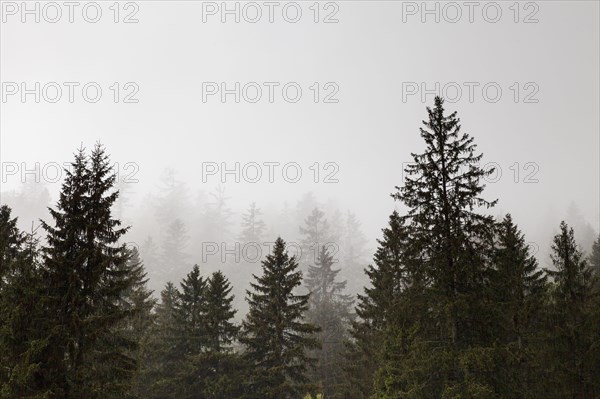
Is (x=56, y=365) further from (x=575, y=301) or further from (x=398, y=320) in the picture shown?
(x=575, y=301)

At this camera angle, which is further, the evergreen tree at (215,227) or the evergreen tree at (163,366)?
the evergreen tree at (215,227)

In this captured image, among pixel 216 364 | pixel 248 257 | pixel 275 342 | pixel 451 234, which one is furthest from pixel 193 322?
pixel 248 257

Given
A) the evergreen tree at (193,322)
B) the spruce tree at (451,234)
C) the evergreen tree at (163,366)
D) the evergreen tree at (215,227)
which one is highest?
the evergreen tree at (215,227)

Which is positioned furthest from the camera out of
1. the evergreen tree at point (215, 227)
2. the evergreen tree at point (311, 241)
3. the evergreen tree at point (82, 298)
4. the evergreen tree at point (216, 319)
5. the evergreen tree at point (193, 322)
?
the evergreen tree at point (215, 227)

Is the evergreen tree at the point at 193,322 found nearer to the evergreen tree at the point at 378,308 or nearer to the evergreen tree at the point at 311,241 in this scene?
the evergreen tree at the point at 378,308

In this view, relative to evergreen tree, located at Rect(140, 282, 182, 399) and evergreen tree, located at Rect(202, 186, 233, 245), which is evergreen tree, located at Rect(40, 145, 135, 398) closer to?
evergreen tree, located at Rect(140, 282, 182, 399)

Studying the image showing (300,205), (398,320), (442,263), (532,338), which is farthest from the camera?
(300,205)

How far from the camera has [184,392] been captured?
71.4 feet

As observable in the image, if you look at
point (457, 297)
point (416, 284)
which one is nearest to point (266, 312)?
point (416, 284)

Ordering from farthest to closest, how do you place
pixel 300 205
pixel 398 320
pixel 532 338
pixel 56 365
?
pixel 300 205 → pixel 532 338 → pixel 398 320 → pixel 56 365

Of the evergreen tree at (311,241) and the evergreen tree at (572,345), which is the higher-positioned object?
the evergreen tree at (311,241)

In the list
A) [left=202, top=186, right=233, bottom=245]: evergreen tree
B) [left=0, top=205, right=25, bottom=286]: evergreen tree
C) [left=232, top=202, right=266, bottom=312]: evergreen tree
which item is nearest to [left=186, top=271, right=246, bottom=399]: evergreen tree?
[left=0, top=205, right=25, bottom=286]: evergreen tree

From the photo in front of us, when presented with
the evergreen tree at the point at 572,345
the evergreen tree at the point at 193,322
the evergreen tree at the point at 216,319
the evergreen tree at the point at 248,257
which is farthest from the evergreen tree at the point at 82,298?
the evergreen tree at the point at 248,257

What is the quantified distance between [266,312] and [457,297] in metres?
12.0
